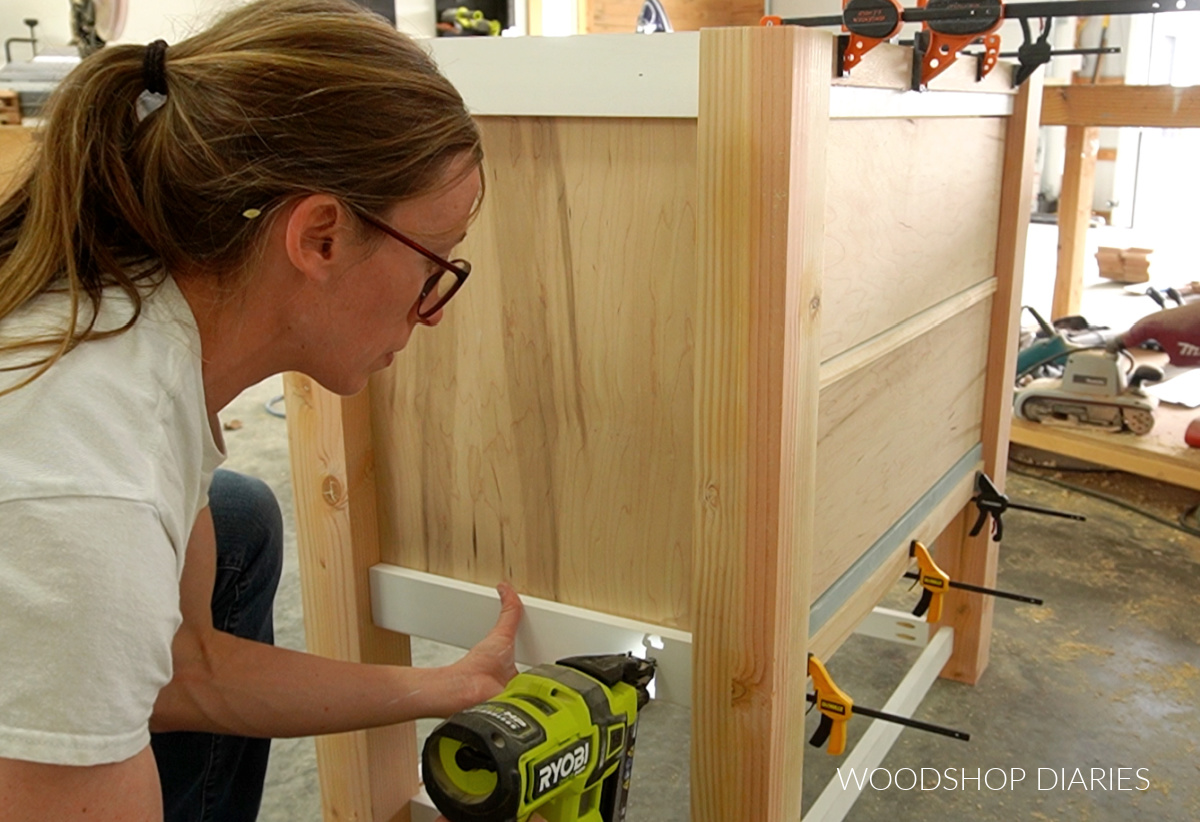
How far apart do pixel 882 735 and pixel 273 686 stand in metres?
0.93

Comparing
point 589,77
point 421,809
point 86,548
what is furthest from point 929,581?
point 86,548

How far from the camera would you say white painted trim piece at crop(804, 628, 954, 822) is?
1437 millimetres

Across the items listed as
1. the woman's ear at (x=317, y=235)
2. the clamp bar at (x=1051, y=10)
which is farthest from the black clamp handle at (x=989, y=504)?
the woman's ear at (x=317, y=235)

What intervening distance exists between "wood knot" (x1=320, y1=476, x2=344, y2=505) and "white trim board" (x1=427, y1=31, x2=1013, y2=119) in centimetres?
45

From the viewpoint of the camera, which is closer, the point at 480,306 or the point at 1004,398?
the point at 480,306

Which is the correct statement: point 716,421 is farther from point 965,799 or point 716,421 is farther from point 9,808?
point 965,799

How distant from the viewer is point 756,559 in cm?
101

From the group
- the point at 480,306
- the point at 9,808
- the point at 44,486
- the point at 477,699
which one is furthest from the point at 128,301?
the point at 477,699

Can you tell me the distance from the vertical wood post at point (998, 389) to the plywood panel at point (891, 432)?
1.5 inches

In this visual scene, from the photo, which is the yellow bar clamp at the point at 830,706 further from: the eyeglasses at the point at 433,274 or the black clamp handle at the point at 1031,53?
the black clamp handle at the point at 1031,53

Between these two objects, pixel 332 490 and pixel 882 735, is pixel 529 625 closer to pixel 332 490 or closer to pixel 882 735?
pixel 332 490

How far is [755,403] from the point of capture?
974mm

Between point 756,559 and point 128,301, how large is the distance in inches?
22.7

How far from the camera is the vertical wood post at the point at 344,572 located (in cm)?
124
